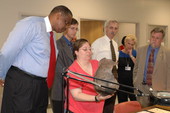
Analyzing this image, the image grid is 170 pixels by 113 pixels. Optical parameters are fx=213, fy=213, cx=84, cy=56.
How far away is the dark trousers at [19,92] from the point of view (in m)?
1.71

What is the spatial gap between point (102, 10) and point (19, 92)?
14.2 ft

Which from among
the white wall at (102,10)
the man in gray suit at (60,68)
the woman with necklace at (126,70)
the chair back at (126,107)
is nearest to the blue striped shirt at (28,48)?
the man in gray suit at (60,68)

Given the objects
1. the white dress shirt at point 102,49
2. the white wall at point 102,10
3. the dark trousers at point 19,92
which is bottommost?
the dark trousers at point 19,92

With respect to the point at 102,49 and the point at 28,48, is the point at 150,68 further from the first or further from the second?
the point at 28,48

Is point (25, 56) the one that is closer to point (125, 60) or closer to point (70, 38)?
point (70, 38)

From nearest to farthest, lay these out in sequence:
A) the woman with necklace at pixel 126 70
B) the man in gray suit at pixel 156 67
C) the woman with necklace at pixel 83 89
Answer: the woman with necklace at pixel 83 89
the man in gray suit at pixel 156 67
the woman with necklace at pixel 126 70

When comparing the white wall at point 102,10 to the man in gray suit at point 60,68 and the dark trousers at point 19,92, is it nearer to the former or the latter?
the man in gray suit at point 60,68

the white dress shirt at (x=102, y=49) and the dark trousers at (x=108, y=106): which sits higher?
the white dress shirt at (x=102, y=49)

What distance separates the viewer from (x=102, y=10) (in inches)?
222

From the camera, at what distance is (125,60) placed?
11.9ft

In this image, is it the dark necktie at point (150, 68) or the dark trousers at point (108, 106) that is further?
the dark necktie at point (150, 68)

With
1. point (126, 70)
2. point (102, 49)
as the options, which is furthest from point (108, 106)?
point (126, 70)

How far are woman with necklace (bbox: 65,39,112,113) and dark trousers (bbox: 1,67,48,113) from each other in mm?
315

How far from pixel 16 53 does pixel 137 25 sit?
210 inches
